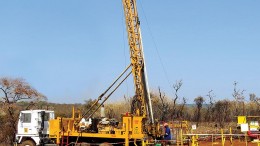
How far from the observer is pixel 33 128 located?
1012 inches

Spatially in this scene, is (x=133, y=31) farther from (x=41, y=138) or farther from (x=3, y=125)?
(x=3, y=125)

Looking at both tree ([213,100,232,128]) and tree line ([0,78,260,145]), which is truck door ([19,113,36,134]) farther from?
tree ([213,100,232,128])

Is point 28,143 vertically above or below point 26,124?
below

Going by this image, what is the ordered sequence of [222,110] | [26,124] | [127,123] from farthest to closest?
1. [222,110]
2. [26,124]
3. [127,123]

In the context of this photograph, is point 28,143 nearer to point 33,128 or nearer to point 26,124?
point 33,128

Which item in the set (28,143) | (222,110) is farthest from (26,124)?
(222,110)

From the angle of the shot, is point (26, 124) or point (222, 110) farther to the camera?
point (222, 110)

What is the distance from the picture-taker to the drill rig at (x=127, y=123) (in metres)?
23.2

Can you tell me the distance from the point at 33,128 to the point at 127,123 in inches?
265

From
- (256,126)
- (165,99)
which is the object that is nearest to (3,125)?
(256,126)

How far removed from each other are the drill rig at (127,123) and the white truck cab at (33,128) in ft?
0.65

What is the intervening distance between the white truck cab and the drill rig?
0.65 ft

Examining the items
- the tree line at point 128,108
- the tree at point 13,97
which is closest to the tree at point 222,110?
the tree line at point 128,108

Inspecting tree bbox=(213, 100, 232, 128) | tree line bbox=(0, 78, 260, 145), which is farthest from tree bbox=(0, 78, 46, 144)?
tree bbox=(213, 100, 232, 128)
